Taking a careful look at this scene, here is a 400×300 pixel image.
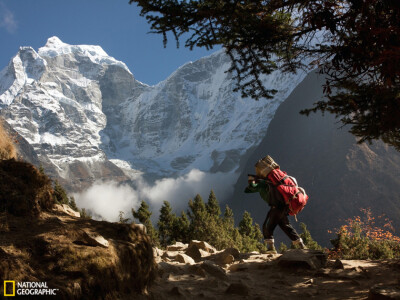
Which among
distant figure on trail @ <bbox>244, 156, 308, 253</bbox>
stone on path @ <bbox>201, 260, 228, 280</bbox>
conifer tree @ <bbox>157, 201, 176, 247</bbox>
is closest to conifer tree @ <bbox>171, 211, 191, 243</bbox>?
conifer tree @ <bbox>157, 201, 176, 247</bbox>

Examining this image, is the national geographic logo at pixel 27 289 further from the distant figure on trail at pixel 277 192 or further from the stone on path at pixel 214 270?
the distant figure on trail at pixel 277 192

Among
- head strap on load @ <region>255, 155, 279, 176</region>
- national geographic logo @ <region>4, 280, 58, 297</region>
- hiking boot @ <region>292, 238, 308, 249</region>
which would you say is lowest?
hiking boot @ <region>292, 238, 308, 249</region>

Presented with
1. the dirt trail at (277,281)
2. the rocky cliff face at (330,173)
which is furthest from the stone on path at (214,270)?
the rocky cliff face at (330,173)

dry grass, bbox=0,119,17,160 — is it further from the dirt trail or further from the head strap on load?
the head strap on load

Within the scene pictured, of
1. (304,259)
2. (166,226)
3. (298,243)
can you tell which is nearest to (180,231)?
(166,226)

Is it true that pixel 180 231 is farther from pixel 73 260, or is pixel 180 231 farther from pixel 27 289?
pixel 27 289

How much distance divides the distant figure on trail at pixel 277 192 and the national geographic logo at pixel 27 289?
424 cm

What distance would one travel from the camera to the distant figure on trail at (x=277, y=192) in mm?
6090

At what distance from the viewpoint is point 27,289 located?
2646mm

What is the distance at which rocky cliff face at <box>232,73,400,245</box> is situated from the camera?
282 feet

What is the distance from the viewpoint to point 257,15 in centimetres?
545

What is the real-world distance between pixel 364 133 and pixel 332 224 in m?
87.4

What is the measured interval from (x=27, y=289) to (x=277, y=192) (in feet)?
15.6

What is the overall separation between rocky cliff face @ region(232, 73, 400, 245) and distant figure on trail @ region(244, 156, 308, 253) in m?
65.9
